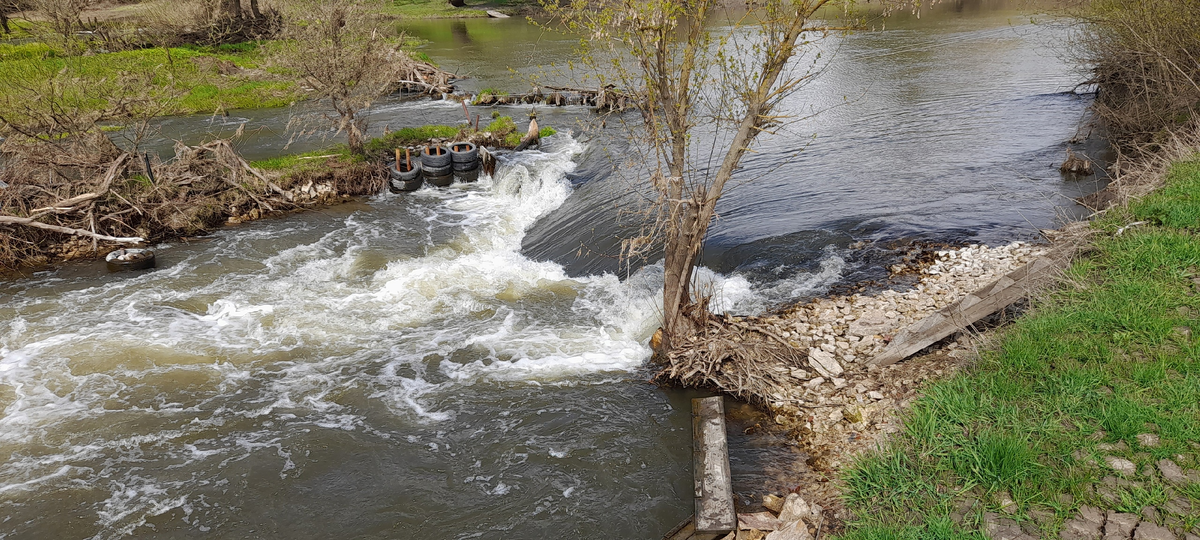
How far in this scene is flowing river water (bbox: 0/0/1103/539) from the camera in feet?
25.1

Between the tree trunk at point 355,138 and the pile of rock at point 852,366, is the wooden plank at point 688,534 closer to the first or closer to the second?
the pile of rock at point 852,366

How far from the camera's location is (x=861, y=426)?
7520 mm

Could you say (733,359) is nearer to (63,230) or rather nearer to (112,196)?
(63,230)

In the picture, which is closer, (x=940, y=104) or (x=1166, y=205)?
(x=1166, y=205)

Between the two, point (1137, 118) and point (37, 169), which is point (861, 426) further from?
point (37, 169)

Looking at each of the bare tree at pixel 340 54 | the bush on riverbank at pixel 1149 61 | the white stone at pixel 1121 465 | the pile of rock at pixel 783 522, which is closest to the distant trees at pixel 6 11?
the bare tree at pixel 340 54

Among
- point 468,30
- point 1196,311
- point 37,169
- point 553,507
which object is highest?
point 468,30

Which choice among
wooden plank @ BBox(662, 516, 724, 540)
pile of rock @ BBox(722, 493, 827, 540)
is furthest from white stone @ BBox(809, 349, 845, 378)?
wooden plank @ BBox(662, 516, 724, 540)

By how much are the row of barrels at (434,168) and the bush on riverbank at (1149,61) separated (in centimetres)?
1691

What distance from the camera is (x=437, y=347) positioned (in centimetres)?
1089

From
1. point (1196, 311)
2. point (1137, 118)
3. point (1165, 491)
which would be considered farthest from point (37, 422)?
point (1137, 118)

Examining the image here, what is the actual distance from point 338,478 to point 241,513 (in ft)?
3.65

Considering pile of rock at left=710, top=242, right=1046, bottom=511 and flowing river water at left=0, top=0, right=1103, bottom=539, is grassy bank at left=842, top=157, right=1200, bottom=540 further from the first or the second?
flowing river water at left=0, top=0, right=1103, bottom=539

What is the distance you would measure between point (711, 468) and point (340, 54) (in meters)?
17.0
